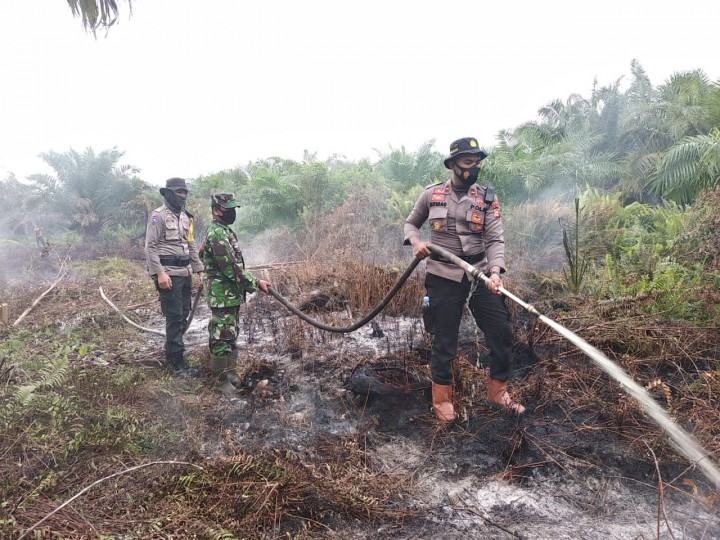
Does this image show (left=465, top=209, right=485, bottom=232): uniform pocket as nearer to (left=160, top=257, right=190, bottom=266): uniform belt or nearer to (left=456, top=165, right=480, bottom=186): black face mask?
(left=456, top=165, right=480, bottom=186): black face mask

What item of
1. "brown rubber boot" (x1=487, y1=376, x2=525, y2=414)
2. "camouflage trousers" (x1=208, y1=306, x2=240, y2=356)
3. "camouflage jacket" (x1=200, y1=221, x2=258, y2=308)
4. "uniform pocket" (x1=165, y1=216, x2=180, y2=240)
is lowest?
"brown rubber boot" (x1=487, y1=376, x2=525, y2=414)

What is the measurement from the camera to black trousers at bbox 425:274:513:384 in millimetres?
2990

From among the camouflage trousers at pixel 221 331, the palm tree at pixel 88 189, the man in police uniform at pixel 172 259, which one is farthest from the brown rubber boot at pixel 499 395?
the palm tree at pixel 88 189

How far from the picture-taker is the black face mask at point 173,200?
4.25 metres

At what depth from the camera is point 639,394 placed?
2.05 m

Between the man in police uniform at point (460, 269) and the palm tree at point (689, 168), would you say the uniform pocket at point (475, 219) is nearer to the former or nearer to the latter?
the man in police uniform at point (460, 269)

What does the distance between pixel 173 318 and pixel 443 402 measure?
2.85 m

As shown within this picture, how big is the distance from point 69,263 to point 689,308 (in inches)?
511

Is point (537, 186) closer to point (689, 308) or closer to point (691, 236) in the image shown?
point (691, 236)

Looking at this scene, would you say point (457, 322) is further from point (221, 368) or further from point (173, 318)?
point (173, 318)

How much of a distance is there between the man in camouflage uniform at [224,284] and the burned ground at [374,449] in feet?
0.77

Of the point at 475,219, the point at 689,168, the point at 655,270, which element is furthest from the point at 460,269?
the point at 689,168

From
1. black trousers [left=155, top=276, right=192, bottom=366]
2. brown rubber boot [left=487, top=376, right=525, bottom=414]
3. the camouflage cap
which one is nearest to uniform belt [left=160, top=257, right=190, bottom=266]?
black trousers [left=155, top=276, right=192, bottom=366]

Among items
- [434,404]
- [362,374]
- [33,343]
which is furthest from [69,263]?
[434,404]
